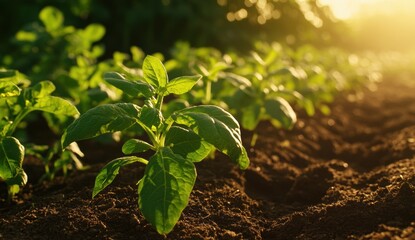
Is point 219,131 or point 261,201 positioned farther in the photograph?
point 261,201

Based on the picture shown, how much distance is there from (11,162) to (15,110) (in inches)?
22.5

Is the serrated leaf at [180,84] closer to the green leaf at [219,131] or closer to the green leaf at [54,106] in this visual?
the green leaf at [219,131]

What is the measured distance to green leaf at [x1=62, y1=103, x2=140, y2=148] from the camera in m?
2.16

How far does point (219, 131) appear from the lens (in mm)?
2158

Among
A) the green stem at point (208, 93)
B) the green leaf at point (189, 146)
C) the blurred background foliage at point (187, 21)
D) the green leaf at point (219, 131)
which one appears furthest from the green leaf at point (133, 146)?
the blurred background foliage at point (187, 21)

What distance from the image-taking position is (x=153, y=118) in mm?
2256

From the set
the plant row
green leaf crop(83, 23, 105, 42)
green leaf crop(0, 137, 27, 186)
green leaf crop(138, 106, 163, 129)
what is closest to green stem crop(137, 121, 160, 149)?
the plant row

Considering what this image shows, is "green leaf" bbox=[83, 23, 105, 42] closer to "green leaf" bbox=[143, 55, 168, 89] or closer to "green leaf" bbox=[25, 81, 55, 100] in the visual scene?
"green leaf" bbox=[25, 81, 55, 100]

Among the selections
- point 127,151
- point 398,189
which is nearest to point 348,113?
point 398,189

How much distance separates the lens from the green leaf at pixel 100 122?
2158mm

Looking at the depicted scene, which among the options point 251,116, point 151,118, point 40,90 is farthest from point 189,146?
point 251,116

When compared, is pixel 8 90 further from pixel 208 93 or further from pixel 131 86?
pixel 208 93

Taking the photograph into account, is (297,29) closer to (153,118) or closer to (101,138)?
(101,138)

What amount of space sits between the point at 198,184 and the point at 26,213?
Result: 892mm
